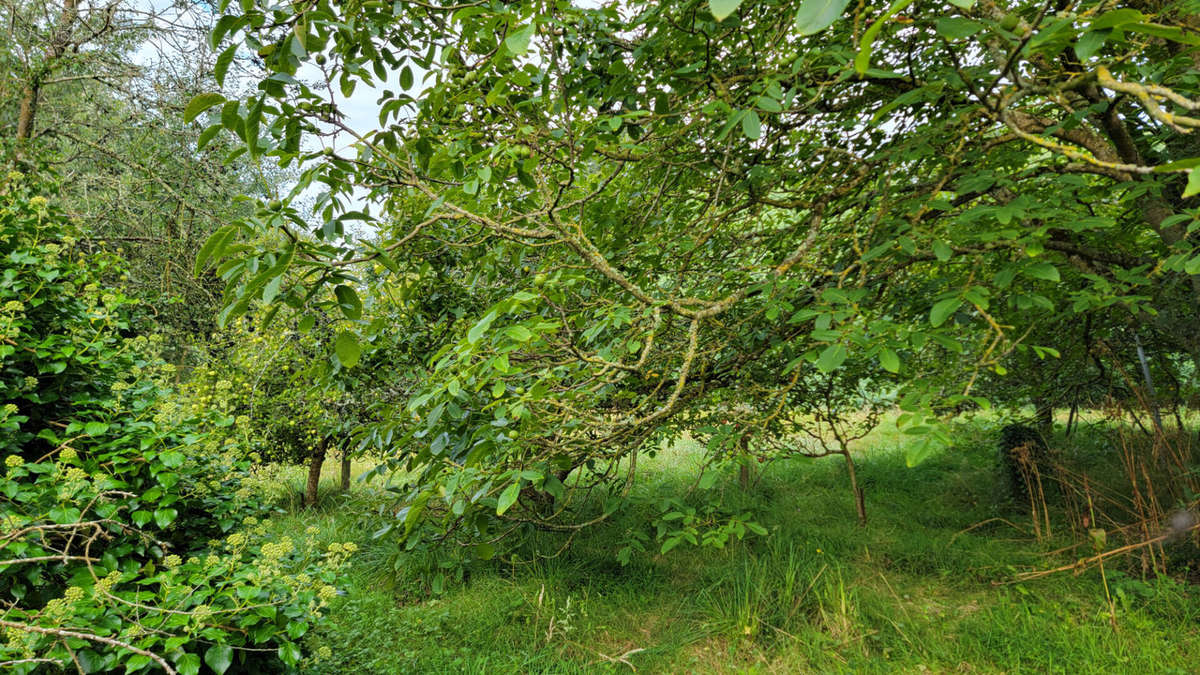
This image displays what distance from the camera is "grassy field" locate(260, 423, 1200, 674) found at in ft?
8.91

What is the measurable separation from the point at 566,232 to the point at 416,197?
1.40 metres

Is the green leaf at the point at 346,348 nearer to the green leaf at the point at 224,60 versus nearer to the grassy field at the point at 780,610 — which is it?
the green leaf at the point at 224,60

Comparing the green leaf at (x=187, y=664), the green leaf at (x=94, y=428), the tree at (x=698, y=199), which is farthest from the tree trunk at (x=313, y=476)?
the green leaf at (x=187, y=664)

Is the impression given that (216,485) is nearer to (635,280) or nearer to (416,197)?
(416,197)

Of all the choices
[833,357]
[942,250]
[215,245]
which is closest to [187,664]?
[215,245]

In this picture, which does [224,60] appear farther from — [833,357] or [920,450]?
[920,450]

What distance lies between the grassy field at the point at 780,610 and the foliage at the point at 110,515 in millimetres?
528

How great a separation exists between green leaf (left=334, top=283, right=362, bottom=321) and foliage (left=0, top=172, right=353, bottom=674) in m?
0.94

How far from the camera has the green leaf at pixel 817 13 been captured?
20.8 inches

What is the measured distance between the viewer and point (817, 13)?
21.7 inches

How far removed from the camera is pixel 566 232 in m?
1.61

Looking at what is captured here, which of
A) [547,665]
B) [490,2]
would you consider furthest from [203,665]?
[490,2]

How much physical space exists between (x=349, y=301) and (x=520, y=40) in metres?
0.61

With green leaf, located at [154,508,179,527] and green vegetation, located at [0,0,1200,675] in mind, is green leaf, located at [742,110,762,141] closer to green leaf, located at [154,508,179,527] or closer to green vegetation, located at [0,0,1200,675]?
green vegetation, located at [0,0,1200,675]
